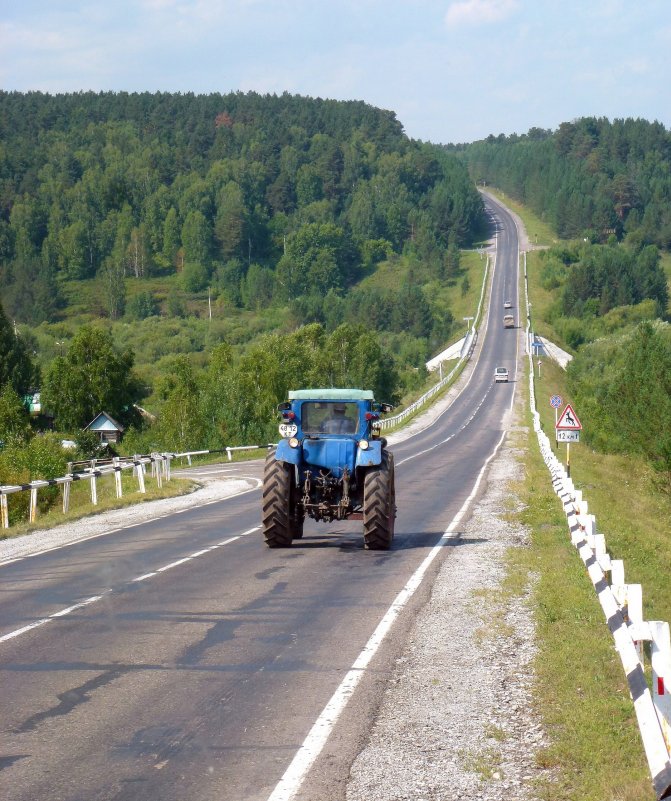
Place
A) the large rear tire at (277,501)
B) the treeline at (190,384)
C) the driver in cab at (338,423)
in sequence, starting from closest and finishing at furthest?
the large rear tire at (277,501) → the driver in cab at (338,423) → the treeline at (190,384)

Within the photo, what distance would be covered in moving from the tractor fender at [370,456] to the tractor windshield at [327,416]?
1.96 ft

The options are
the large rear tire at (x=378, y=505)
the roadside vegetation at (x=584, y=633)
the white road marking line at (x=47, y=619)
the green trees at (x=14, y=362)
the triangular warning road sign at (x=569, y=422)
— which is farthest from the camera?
the green trees at (x=14, y=362)

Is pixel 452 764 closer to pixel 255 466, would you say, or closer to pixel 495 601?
pixel 495 601

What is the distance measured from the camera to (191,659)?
988 centimetres

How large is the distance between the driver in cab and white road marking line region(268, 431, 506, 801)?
3.67m

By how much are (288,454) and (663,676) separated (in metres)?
11.7

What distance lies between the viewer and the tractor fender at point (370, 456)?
56.4 ft

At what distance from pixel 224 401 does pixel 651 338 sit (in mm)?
34000

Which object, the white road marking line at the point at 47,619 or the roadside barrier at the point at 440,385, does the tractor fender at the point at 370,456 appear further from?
the roadside barrier at the point at 440,385

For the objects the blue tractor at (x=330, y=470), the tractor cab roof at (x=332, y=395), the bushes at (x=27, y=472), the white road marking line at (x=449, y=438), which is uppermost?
the tractor cab roof at (x=332, y=395)

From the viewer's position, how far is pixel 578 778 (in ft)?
22.0

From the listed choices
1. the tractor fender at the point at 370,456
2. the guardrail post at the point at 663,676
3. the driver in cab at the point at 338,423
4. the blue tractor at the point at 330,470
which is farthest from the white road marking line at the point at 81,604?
the guardrail post at the point at 663,676

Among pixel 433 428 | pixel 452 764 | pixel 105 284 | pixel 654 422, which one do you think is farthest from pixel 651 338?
pixel 105 284

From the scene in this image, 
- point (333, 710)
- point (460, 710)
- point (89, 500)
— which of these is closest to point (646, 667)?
point (460, 710)
